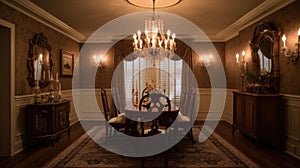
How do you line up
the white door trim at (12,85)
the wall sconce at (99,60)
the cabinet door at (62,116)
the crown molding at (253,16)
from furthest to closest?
the wall sconce at (99,60), the cabinet door at (62,116), the crown molding at (253,16), the white door trim at (12,85)

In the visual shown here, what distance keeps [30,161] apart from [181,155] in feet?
7.56

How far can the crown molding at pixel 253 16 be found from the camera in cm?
410

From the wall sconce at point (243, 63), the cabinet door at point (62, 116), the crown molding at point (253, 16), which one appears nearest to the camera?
the crown molding at point (253, 16)

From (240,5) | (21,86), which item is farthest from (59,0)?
(240,5)

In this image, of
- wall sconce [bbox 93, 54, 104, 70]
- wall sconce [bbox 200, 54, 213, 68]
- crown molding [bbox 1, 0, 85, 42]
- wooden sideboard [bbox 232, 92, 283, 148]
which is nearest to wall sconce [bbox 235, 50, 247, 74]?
wall sconce [bbox 200, 54, 213, 68]

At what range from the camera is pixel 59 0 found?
404 cm

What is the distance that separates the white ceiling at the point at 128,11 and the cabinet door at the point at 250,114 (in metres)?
1.66

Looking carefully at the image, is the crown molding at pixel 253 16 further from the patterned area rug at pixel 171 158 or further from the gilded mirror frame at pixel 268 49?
the patterned area rug at pixel 171 158

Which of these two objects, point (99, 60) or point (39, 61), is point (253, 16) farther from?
point (99, 60)

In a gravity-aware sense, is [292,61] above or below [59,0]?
below

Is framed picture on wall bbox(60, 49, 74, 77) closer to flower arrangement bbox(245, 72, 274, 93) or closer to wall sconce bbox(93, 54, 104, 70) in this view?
wall sconce bbox(93, 54, 104, 70)

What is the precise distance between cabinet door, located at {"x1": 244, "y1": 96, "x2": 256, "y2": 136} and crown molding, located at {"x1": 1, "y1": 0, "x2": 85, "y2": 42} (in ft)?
13.7

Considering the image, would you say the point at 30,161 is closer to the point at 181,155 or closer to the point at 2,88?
the point at 2,88

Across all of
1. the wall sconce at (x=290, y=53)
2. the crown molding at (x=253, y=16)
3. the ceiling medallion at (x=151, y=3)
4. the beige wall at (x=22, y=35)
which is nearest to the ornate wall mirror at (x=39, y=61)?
the beige wall at (x=22, y=35)
